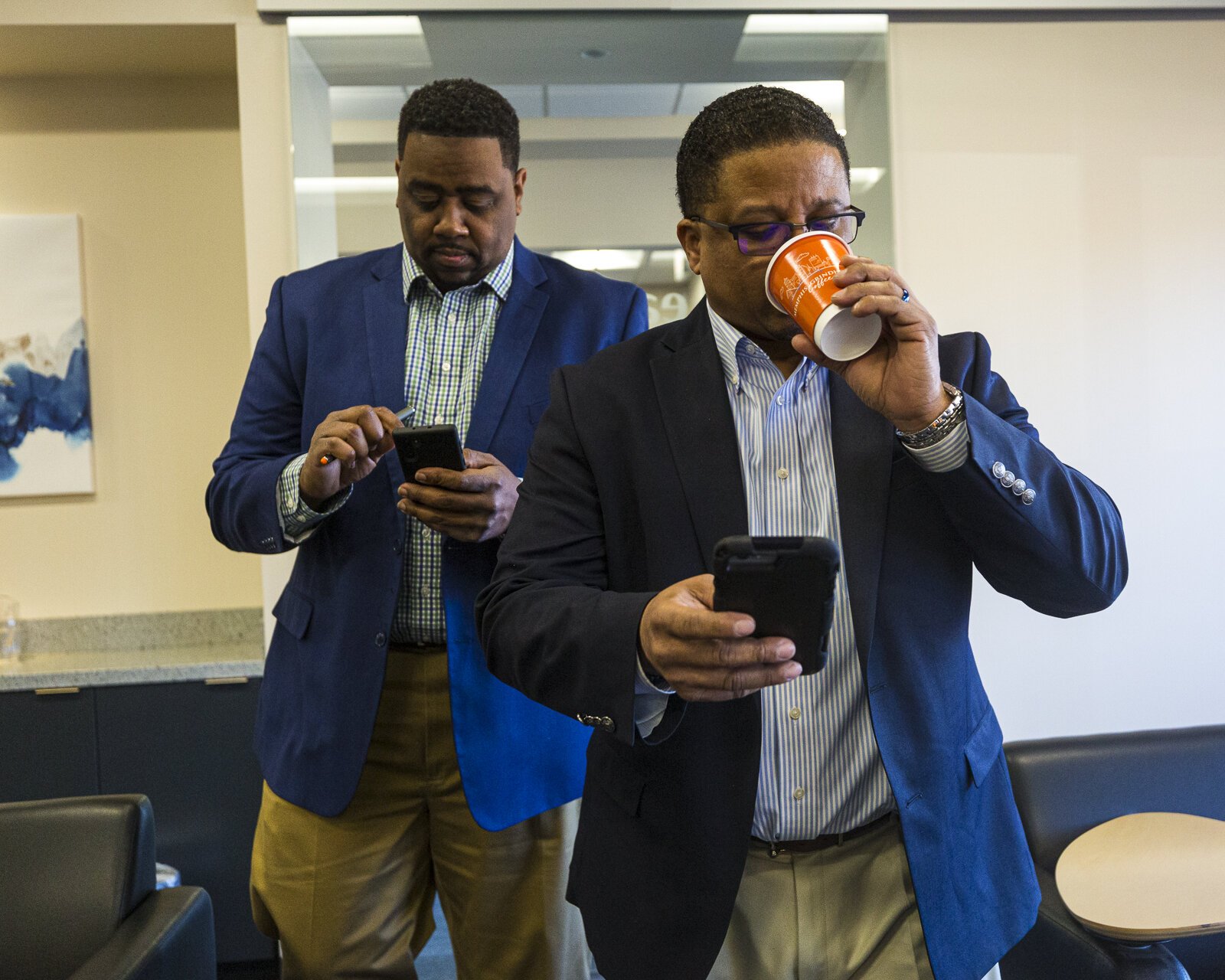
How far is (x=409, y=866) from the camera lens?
1.74m

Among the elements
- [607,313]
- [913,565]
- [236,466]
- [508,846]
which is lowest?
[508,846]

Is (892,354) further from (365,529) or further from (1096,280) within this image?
(1096,280)

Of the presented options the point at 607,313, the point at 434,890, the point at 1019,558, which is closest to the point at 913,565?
the point at 1019,558

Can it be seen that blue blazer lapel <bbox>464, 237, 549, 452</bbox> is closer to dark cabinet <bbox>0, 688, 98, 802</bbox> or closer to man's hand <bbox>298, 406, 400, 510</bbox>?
man's hand <bbox>298, 406, 400, 510</bbox>

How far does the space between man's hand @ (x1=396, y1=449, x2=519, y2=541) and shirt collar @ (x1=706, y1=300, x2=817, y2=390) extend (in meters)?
0.43

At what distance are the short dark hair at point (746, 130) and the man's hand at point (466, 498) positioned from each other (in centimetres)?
49

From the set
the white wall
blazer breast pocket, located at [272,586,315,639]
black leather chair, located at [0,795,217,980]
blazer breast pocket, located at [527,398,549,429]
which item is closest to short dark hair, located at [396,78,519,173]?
blazer breast pocket, located at [527,398,549,429]

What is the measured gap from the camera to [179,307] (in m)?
3.86

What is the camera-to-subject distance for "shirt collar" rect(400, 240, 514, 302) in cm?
178

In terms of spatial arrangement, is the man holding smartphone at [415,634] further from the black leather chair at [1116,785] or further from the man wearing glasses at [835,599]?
the black leather chair at [1116,785]

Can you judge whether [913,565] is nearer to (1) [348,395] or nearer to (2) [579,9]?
(1) [348,395]

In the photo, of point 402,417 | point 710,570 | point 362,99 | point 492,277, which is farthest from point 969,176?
point 710,570

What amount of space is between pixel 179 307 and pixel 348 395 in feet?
8.01

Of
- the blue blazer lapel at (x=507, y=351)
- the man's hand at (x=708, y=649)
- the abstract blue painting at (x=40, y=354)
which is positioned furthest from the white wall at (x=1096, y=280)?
the abstract blue painting at (x=40, y=354)
